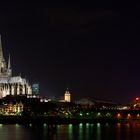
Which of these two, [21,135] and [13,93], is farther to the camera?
[13,93]

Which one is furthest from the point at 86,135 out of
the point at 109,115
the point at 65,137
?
the point at 109,115

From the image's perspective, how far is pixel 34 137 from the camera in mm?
106688

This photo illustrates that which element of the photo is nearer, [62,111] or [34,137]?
[34,137]

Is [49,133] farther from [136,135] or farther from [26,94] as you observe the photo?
[26,94]

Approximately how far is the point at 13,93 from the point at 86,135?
89.7m

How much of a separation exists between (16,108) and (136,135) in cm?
7360

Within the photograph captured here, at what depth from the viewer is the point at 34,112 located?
6919 inches

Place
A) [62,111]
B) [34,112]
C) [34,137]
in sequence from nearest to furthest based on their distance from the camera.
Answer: [34,137] < [34,112] < [62,111]

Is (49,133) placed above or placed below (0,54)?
below

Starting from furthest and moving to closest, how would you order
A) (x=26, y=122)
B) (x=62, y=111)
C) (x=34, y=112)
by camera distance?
1. (x=62, y=111)
2. (x=34, y=112)
3. (x=26, y=122)

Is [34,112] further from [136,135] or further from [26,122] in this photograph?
[136,135]

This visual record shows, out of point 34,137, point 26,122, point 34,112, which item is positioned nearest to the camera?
point 34,137

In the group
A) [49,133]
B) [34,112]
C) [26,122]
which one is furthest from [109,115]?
[49,133]

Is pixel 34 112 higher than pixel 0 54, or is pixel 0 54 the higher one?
pixel 0 54
